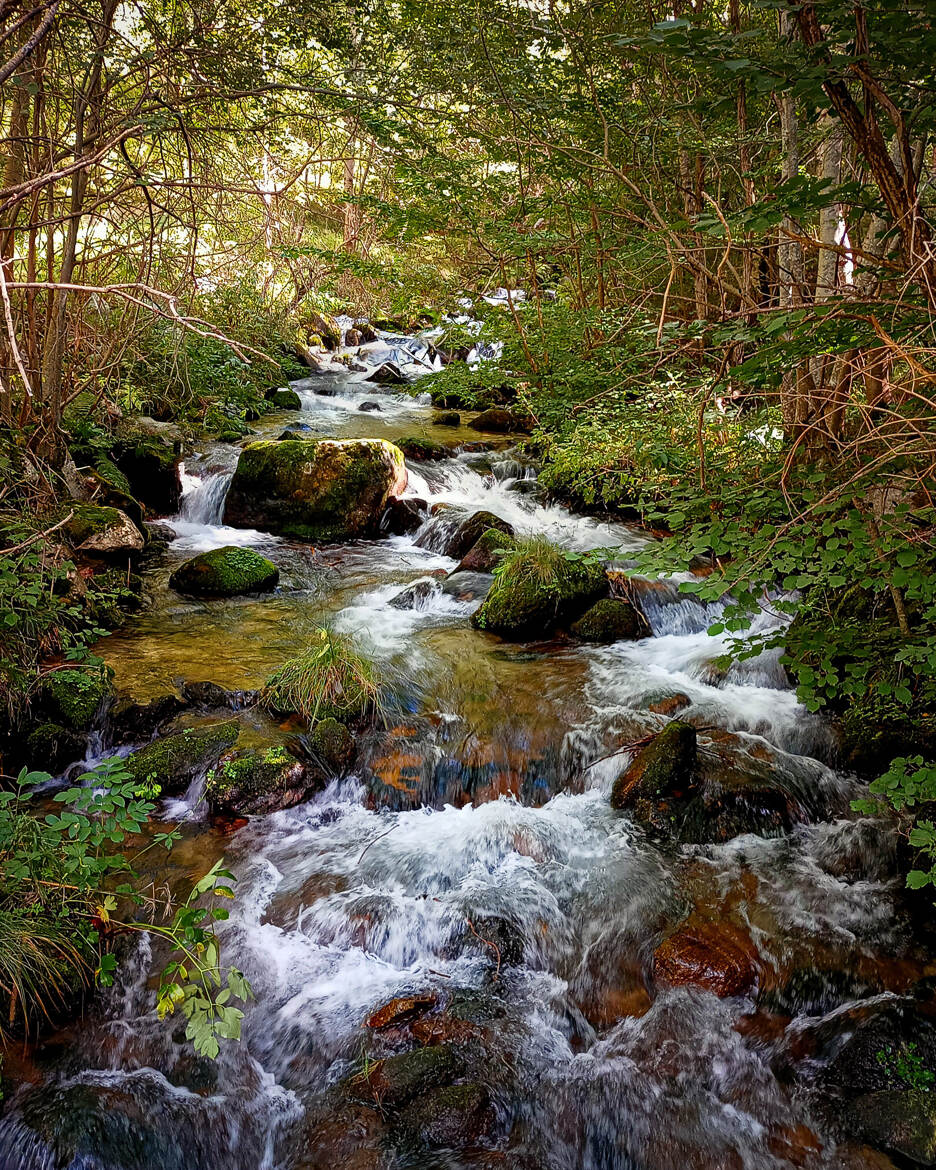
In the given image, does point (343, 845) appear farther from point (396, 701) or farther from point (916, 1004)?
point (916, 1004)

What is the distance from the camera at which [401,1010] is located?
11.1 ft

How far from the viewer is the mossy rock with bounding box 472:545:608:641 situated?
22.0ft

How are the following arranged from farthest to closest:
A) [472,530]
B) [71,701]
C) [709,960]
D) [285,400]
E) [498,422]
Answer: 1. [285,400]
2. [498,422]
3. [472,530]
4. [71,701]
5. [709,960]

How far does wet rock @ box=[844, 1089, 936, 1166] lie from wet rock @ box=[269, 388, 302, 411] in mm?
13545

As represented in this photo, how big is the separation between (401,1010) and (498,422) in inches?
441

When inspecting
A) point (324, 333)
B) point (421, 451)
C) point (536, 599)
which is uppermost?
point (324, 333)

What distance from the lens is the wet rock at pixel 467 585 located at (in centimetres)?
753

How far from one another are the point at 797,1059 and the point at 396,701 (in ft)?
11.3

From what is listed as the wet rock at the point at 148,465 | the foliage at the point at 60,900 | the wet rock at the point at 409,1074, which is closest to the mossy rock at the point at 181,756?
the foliage at the point at 60,900

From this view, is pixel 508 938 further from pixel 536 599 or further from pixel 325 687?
pixel 536 599

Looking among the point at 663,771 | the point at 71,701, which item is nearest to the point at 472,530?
the point at 663,771

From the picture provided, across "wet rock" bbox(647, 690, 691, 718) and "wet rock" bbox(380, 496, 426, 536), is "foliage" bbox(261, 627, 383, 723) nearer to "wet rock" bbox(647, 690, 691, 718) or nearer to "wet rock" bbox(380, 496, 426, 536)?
"wet rock" bbox(647, 690, 691, 718)

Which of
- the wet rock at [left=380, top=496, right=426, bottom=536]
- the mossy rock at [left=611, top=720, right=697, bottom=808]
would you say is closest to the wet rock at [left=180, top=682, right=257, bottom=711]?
the mossy rock at [left=611, top=720, right=697, bottom=808]

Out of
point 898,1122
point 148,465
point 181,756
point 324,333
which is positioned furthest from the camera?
point 324,333
